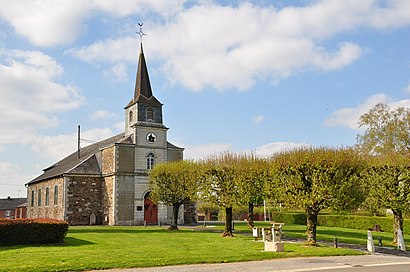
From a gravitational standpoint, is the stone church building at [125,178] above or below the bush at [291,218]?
above

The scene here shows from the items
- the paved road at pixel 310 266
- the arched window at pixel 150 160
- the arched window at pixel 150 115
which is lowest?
the paved road at pixel 310 266

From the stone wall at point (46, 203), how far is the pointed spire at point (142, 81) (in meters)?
10.9

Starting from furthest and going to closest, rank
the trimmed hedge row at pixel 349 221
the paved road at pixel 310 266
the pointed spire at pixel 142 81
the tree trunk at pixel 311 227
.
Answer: the pointed spire at pixel 142 81 → the trimmed hedge row at pixel 349 221 → the tree trunk at pixel 311 227 → the paved road at pixel 310 266

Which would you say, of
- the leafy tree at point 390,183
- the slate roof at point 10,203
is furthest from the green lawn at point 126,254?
the slate roof at point 10,203

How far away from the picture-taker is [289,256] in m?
18.1

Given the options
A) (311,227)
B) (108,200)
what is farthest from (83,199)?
(311,227)

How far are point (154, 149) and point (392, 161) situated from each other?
23.1 m

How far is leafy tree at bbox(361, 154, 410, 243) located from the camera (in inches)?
949

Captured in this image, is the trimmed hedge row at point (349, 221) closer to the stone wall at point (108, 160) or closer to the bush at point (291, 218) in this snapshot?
the bush at point (291, 218)

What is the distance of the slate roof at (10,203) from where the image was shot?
81719 mm

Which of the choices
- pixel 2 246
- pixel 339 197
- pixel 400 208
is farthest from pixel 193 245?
pixel 400 208

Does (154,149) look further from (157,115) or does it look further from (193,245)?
(193,245)

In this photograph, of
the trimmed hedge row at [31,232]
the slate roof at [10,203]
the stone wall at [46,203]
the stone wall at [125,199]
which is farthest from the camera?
the slate roof at [10,203]

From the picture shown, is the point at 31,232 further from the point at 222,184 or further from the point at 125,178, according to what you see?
the point at 125,178
